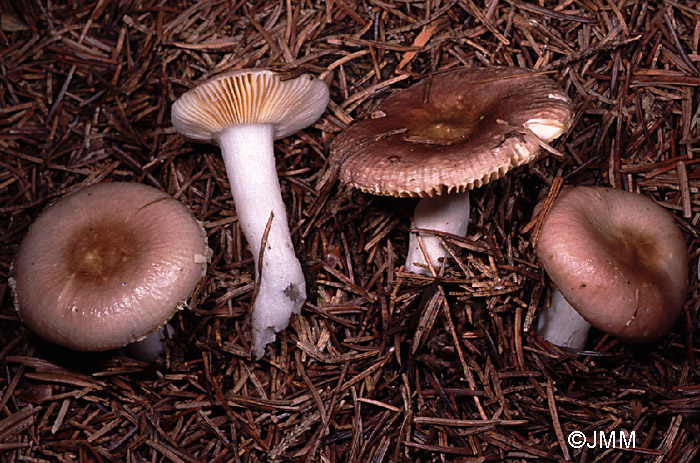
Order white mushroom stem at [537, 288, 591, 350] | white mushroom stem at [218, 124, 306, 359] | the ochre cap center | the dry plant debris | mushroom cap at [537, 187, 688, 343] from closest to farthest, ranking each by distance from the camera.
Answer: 1. mushroom cap at [537, 187, 688, 343]
2. the ochre cap center
3. the dry plant debris
4. white mushroom stem at [537, 288, 591, 350]
5. white mushroom stem at [218, 124, 306, 359]

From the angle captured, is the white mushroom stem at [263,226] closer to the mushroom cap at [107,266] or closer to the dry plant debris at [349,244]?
the dry plant debris at [349,244]

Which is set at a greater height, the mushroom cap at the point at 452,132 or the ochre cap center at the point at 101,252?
the mushroom cap at the point at 452,132

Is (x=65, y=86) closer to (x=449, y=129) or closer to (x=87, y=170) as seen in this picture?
(x=87, y=170)

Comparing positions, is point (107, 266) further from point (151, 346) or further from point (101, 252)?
point (151, 346)

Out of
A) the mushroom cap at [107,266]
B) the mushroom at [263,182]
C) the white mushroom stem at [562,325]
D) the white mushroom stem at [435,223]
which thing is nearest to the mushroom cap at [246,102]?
the mushroom at [263,182]

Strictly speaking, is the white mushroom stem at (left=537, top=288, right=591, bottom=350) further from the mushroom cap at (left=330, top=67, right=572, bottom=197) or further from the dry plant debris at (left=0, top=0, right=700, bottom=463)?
the mushroom cap at (left=330, top=67, right=572, bottom=197)

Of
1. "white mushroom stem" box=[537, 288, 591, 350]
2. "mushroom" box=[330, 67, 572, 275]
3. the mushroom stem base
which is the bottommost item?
the mushroom stem base

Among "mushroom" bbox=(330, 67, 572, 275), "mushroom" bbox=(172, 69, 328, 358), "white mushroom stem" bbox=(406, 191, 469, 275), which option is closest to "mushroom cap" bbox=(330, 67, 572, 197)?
"mushroom" bbox=(330, 67, 572, 275)
